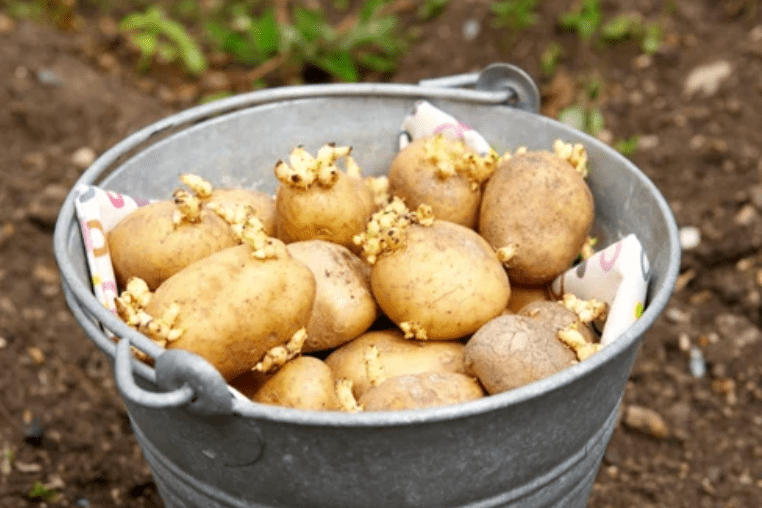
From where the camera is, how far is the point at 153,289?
1.31 meters

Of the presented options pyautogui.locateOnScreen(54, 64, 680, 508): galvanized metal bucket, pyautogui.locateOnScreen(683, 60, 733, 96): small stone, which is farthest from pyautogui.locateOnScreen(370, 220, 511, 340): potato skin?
pyautogui.locateOnScreen(683, 60, 733, 96): small stone

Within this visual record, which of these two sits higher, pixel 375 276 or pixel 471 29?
pixel 375 276

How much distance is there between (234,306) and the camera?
111 cm

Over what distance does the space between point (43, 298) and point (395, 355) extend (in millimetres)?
1278

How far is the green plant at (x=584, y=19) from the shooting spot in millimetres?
2805

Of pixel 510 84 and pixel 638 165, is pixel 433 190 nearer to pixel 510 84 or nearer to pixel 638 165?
pixel 510 84

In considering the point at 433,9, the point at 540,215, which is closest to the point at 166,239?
the point at 540,215

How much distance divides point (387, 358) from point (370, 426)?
11.9 inches

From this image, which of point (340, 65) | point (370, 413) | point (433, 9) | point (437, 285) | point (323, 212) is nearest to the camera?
point (370, 413)

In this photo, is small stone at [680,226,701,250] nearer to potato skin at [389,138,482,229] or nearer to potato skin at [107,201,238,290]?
potato skin at [389,138,482,229]

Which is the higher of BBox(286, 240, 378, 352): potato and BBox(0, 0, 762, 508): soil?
BBox(286, 240, 378, 352): potato

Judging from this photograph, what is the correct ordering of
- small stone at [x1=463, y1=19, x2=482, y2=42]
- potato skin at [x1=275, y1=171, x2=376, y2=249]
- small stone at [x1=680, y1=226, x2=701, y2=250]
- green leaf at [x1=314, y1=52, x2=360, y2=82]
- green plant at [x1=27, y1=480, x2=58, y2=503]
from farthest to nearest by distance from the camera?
small stone at [x1=463, y1=19, x2=482, y2=42]
green leaf at [x1=314, y1=52, x2=360, y2=82]
small stone at [x1=680, y1=226, x2=701, y2=250]
green plant at [x1=27, y1=480, x2=58, y2=503]
potato skin at [x1=275, y1=171, x2=376, y2=249]

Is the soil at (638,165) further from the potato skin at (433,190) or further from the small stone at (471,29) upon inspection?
the potato skin at (433,190)

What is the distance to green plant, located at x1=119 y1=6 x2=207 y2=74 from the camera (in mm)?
2865
